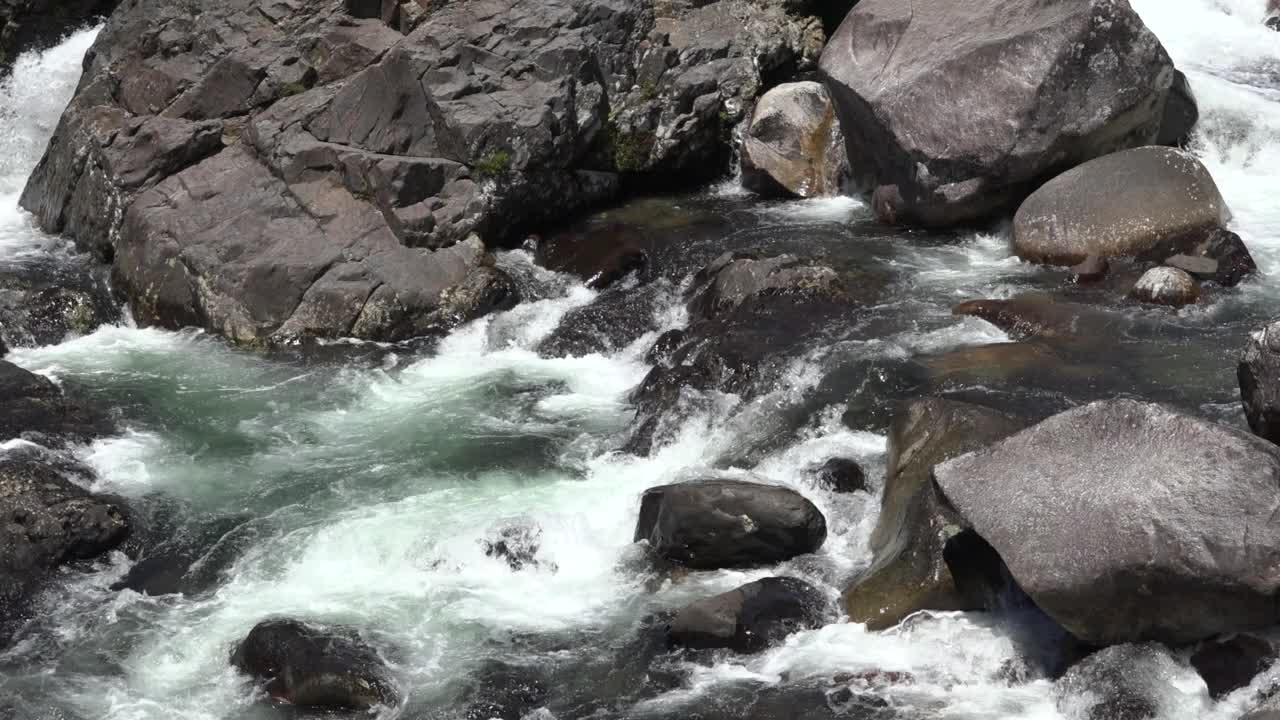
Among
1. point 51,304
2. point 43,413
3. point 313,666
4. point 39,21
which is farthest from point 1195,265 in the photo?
point 39,21

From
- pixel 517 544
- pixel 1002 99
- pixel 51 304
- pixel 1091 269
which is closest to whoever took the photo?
pixel 517 544

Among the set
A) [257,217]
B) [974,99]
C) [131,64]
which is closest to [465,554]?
[257,217]

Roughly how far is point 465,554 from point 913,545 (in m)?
4.12

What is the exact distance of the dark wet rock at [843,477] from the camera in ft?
44.1

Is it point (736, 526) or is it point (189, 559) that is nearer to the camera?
point (736, 526)

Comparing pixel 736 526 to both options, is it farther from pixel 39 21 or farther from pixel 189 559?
pixel 39 21

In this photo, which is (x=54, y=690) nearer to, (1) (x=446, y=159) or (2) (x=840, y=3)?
(1) (x=446, y=159)

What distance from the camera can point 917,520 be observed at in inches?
470

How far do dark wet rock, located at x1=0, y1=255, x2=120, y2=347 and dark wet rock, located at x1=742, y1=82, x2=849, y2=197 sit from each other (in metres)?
9.42

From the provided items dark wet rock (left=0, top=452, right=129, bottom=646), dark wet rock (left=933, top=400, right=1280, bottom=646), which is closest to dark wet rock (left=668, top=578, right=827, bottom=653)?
dark wet rock (left=933, top=400, right=1280, bottom=646)

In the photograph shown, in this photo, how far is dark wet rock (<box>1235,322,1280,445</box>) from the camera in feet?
36.2

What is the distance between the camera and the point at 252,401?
55.6 feet

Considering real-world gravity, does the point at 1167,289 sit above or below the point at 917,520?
below

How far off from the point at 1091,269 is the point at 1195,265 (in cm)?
121
